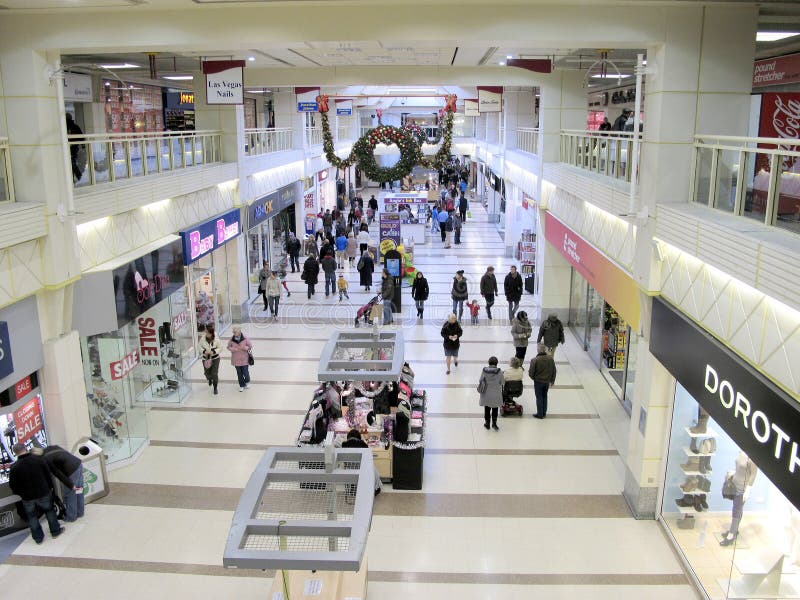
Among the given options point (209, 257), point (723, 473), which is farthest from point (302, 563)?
point (209, 257)

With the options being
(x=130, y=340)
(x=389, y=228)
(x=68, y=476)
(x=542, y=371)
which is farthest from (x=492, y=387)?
(x=389, y=228)

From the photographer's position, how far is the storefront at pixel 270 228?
17812mm

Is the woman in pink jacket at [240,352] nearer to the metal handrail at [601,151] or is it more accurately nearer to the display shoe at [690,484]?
the metal handrail at [601,151]

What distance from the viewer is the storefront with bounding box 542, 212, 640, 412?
353 inches

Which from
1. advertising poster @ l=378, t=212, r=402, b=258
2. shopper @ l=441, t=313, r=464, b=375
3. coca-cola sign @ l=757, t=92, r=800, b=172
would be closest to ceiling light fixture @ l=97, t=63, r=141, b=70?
shopper @ l=441, t=313, r=464, b=375

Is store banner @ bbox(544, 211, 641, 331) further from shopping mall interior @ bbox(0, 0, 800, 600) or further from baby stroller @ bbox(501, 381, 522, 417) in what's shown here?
baby stroller @ bbox(501, 381, 522, 417)

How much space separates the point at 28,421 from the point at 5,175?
2719 millimetres

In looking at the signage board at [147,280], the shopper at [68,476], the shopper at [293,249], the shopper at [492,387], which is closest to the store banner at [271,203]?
the shopper at [293,249]

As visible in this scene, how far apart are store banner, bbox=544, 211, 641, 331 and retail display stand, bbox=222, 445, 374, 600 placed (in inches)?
173

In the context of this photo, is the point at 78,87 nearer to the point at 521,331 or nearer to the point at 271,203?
the point at 271,203

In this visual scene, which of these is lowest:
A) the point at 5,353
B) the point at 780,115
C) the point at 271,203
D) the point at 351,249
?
the point at 351,249

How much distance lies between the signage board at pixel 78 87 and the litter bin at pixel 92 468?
7.51 metres

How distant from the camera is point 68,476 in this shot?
7.65 m

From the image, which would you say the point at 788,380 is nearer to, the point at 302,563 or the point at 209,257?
the point at 302,563
